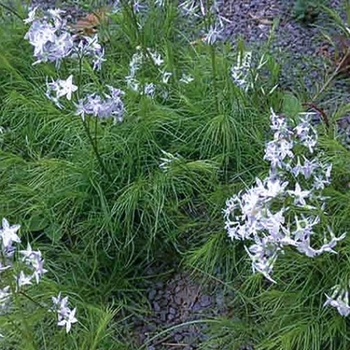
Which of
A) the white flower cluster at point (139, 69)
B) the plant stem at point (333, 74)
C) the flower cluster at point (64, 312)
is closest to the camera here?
the flower cluster at point (64, 312)

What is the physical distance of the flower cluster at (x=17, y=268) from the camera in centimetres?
192

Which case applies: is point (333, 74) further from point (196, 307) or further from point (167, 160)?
point (196, 307)

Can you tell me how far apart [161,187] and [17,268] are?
55 centimetres

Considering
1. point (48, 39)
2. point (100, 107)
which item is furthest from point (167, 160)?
point (48, 39)

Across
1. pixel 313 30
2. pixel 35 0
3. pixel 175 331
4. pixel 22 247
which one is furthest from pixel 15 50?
pixel 175 331

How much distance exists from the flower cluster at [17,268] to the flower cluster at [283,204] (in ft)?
1.58

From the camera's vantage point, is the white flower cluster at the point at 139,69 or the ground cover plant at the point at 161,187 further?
the white flower cluster at the point at 139,69

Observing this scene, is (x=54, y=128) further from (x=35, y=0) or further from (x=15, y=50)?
(x=35, y=0)

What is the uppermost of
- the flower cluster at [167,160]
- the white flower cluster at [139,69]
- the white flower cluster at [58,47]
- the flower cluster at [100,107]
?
the white flower cluster at [58,47]

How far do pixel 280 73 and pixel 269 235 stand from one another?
1.15 metres

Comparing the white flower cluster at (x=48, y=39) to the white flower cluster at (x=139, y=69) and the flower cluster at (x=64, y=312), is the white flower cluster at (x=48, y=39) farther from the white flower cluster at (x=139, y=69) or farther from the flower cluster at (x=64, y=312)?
the flower cluster at (x=64, y=312)

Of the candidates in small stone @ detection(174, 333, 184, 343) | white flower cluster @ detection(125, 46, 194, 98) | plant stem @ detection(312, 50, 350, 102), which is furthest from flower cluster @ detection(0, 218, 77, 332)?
plant stem @ detection(312, 50, 350, 102)

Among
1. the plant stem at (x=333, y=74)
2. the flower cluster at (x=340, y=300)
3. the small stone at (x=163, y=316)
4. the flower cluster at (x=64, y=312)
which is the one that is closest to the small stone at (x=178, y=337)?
the small stone at (x=163, y=316)

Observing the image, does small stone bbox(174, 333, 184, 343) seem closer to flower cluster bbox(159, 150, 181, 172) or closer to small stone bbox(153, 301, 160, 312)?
small stone bbox(153, 301, 160, 312)
